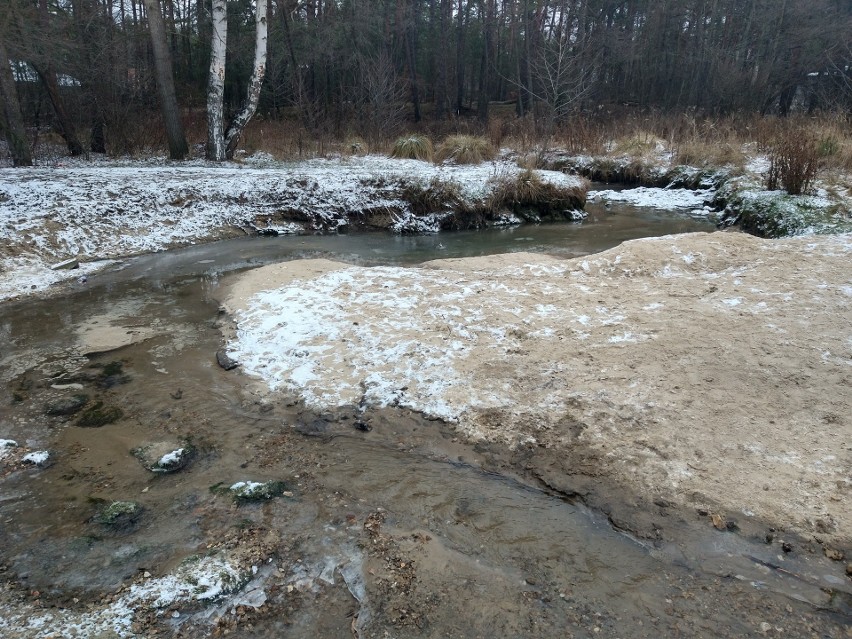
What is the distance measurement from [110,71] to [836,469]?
56.0 feet

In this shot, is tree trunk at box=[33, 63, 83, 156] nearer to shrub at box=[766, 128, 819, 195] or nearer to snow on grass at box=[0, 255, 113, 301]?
snow on grass at box=[0, 255, 113, 301]

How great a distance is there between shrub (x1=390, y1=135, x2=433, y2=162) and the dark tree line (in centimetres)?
216

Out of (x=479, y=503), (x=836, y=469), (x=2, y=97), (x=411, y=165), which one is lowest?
(x=479, y=503)

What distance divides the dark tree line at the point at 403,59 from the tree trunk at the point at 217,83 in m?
0.93

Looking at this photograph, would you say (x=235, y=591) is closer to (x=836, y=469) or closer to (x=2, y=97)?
(x=836, y=469)

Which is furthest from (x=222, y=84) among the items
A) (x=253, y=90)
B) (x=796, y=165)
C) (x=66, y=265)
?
(x=796, y=165)

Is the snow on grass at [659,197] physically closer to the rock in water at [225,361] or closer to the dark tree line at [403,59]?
the dark tree line at [403,59]

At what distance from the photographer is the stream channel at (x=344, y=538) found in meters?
2.47

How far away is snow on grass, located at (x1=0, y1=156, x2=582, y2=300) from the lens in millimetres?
7844

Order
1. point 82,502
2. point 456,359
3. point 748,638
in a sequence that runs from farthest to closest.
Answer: point 456,359 < point 82,502 < point 748,638

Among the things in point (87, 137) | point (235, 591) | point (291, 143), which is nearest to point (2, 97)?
point (87, 137)

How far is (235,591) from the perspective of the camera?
8.43ft

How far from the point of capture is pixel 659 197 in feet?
44.7

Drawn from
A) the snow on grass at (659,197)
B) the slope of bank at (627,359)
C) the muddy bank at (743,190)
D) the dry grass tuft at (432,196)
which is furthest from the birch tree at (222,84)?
the snow on grass at (659,197)
